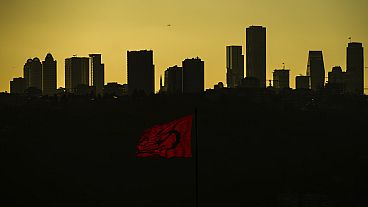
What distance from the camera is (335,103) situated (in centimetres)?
16188

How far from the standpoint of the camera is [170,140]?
23375 mm

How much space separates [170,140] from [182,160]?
252 feet

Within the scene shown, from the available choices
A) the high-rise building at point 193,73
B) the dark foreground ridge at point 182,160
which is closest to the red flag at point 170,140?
the dark foreground ridge at point 182,160

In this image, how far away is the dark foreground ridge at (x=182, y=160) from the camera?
294 feet

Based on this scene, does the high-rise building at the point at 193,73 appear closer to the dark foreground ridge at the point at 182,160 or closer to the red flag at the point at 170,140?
the dark foreground ridge at the point at 182,160

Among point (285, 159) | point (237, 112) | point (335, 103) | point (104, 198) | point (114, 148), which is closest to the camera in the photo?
point (104, 198)

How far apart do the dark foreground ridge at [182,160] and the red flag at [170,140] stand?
196 ft

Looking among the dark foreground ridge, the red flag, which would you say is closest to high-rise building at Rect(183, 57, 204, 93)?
the dark foreground ridge

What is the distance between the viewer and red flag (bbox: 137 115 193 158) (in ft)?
76.0

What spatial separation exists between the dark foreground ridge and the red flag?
59841 mm

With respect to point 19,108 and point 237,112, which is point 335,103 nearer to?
point 237,112

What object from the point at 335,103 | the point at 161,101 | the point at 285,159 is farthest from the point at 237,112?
the point at 335,103

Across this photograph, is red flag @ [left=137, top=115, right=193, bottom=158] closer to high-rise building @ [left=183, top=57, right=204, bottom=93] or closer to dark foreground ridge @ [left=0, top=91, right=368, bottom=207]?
dark foreground ridge @ [left=0, top=91, right=368, bottom=207]

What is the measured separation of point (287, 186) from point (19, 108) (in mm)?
47322
